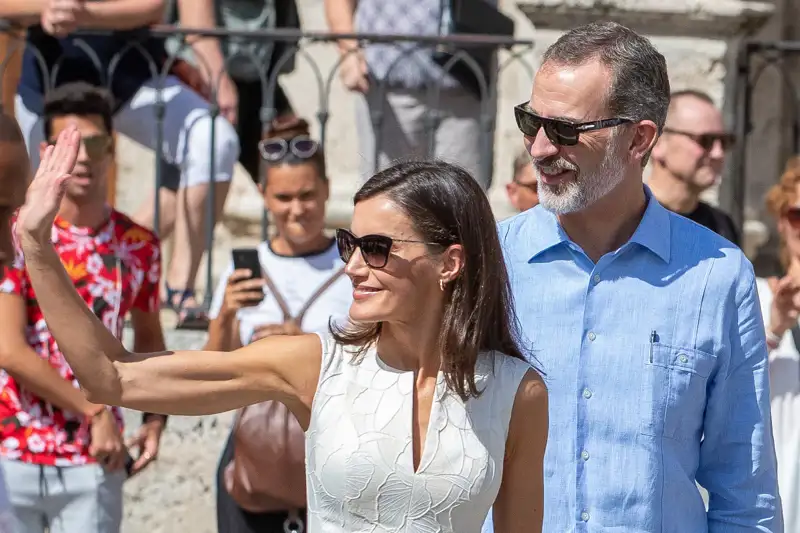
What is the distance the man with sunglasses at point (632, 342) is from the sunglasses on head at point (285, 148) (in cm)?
183

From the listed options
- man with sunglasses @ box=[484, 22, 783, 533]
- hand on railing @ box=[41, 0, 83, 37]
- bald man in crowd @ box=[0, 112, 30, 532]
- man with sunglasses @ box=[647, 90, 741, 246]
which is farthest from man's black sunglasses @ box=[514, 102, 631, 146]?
hand on railing @ box=[41, 0, 83, 37]

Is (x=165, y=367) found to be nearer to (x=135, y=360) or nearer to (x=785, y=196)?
(x=135, y=360)

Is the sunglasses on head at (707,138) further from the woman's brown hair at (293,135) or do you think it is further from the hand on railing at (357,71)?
the hand on railing at (357,71)

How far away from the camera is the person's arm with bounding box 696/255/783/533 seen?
2744 mm

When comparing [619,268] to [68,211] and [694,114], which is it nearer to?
[68,211]

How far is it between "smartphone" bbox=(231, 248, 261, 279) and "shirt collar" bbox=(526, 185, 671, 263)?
4.27 feet

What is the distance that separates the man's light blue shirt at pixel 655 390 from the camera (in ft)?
8.97

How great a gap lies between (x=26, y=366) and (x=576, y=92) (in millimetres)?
1813

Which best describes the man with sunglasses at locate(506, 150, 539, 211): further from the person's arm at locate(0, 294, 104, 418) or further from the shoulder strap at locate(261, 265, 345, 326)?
the person's arm at locate(0, 294, 104, 418)

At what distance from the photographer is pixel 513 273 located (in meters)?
2.88

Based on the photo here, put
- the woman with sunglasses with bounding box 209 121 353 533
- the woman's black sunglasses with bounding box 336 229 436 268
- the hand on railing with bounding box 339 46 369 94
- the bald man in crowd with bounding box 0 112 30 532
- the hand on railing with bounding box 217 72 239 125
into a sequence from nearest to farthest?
1. the woman's black sunglasses with bounding box 336 229 436 268
2. the bald man in crowd with bounding box 0 112 30 532
3. the woman with sunglasses with bounding box 209 121 353 533
4. the hand on railing with bounding box 339 46 369 94
5. the hand on railing with bounding box 217 72 239 125

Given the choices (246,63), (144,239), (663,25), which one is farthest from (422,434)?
(246,63)

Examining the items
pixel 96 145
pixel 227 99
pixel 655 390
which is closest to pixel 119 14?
pixel 227 99

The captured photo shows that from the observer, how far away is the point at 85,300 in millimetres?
3971
